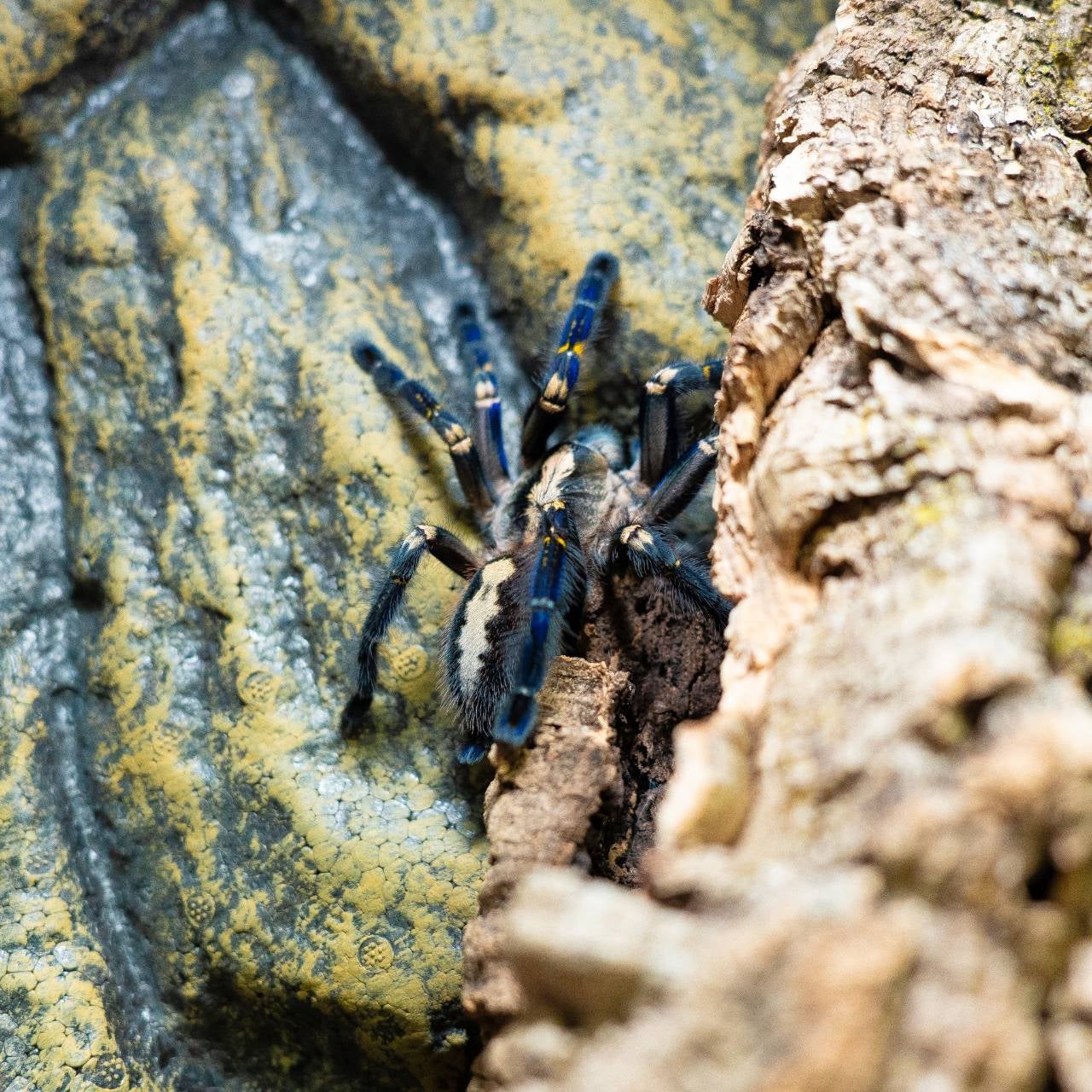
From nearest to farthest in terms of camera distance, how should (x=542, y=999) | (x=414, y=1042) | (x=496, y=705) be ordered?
1. (x=542, y=999)
2. (x=414, y=1042)
3. (x=496, y=705)

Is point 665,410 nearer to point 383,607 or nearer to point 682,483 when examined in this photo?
point 682,483

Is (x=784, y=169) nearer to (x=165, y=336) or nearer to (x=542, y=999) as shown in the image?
(x=542, y=999)

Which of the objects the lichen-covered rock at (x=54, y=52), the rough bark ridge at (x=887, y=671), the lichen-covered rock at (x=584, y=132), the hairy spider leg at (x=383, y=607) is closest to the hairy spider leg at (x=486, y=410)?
the lichen-covered rock at (x=584, y=132)

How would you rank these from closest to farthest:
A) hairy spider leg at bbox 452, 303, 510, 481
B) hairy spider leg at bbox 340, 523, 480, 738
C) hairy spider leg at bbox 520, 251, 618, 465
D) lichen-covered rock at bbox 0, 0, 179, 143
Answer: hairy spider leg at bbox 340, 523, 480, 738
hairy spider leg at bbox 520, 251, 618, 465
hairy spider leg at bbox 452, 303, 510, 481
lichen-covered rock at bbox 0, 0, 179, 143

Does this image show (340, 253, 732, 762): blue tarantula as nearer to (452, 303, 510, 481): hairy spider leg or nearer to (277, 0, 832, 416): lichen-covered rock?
(452, 303, 510, 481): hairy spider leg

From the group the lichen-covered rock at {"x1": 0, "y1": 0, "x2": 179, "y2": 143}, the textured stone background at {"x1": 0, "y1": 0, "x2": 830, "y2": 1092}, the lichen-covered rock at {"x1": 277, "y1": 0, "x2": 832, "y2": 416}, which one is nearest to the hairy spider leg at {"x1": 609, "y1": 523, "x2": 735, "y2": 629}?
the textured stone background at {"x1": 0, "y1": 0, "x2": 830, "y2": 1092}

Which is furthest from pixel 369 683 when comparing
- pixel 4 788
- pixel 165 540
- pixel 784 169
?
pixel 784 169
